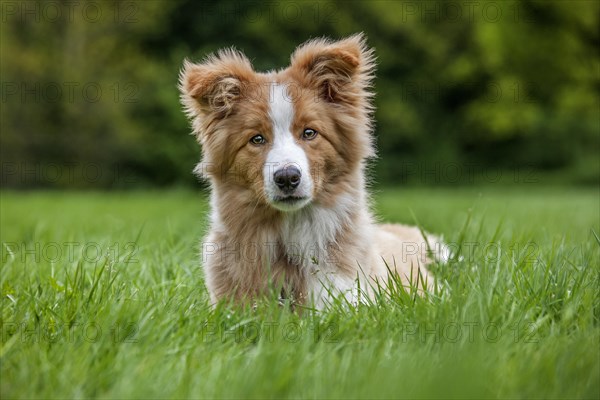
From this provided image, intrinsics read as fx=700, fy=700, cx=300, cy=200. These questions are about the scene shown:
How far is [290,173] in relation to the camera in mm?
4137

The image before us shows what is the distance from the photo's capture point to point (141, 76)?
23.3m

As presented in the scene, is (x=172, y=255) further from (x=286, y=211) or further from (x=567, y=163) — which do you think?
(x=567, y=163)

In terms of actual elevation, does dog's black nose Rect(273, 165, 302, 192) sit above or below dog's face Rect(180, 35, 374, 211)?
below

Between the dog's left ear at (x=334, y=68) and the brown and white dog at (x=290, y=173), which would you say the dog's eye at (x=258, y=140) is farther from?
the dog's left ear at (x=334, y=68)

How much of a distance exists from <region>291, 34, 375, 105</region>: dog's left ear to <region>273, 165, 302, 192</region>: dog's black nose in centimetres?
73

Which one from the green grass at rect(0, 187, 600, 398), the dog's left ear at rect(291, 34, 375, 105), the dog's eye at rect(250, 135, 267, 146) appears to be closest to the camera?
the green grass at rect(0, 187, 600, 398)

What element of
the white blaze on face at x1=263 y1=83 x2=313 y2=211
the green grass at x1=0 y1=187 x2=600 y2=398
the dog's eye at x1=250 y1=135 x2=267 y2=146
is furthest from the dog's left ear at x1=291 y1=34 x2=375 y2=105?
the green grass at x1=0 y1=187 x2=600 y2=398

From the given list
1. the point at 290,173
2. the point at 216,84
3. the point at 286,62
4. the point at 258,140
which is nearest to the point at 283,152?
the point at 290,173

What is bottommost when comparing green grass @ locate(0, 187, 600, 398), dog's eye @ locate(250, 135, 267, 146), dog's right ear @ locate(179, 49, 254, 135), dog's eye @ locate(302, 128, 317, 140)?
green grass @ locate(0, 187, 600, 398)

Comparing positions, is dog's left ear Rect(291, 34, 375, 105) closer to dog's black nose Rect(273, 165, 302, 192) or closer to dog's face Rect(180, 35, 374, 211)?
dog's face Rect(180, 35, 374, 211)

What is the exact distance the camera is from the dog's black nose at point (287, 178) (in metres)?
4.14

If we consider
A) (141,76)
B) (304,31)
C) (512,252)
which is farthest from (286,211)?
(304,31)

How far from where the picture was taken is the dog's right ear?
4.50 meters

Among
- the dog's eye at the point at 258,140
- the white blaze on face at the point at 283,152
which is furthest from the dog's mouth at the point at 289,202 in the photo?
the dog's eye at the point at 258,140
